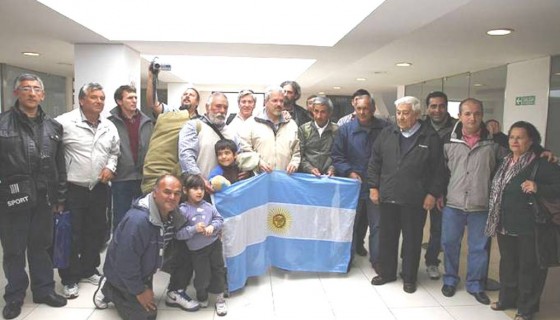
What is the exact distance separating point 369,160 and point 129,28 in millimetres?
3197

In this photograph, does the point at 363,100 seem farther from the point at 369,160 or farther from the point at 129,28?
the point at 129,28

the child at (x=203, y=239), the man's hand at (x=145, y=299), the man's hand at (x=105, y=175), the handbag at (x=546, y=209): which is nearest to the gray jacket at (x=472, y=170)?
the handbag at (x=546, y=209)

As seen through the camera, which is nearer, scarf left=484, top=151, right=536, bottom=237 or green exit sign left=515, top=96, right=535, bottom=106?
scarf left=484, top=151, right=536, bottom=237

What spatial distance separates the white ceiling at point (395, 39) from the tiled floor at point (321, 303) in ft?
7.52

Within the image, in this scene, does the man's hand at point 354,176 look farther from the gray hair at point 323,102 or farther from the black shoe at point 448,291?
the black shoe at point 448,291

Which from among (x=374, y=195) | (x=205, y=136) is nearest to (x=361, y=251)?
(x=374, y=195)

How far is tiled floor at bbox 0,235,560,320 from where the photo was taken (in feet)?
9.61

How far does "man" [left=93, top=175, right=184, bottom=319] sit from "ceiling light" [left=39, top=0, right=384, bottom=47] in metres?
2.54

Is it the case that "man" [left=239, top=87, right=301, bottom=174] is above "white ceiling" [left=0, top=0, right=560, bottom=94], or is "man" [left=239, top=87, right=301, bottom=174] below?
below

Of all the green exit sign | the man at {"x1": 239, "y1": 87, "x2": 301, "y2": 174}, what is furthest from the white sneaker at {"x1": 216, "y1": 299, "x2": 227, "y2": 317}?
the green exit sign

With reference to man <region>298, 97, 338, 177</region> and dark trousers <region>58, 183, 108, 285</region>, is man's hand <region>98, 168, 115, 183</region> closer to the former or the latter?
dark trousers <region>58, 183, 108, 285</region>

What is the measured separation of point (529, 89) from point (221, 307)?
5.53 m

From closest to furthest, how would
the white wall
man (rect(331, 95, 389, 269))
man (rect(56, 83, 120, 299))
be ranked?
man (rect(56, 83, 120, 299)), man (rect(331, 95, 389, 269)), the white wall

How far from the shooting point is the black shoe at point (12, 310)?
2760 millimetres
